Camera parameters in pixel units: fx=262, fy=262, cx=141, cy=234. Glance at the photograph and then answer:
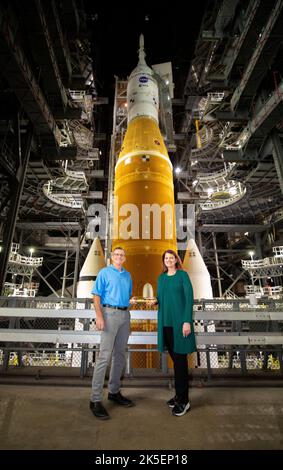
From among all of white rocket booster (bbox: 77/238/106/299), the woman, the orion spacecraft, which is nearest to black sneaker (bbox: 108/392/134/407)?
the woman

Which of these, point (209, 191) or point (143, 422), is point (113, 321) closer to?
point (143, 422)

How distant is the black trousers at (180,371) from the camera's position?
3.57 meters

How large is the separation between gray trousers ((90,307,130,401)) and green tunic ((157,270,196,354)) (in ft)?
1.89

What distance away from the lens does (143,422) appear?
3254 mm

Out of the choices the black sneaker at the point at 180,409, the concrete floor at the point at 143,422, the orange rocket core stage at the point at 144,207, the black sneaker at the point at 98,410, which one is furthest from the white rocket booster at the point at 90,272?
the black sneaker at the point at 180,409

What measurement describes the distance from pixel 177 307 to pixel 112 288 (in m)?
1.03

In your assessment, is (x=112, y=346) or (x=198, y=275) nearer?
(x=112, y=346)

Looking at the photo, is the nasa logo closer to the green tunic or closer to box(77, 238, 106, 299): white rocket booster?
box(77, 238, 106, 299): white rocket booster

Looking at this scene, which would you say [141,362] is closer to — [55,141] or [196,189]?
[55,141]

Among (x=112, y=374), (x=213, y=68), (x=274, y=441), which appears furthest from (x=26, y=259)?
(x=274, y=441)

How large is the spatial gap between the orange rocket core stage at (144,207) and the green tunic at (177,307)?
5.53 m

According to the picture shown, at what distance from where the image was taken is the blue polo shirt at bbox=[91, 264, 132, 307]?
158 inches

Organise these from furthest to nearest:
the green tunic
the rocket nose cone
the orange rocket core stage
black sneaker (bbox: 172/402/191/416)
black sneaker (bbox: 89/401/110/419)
Answer: 1. the rocket nose cone
2. the orange rocket core stage
3. the green tunic
4. black sneaker (bbox: 172/402/191/416)
5. black sneaker (bbox: 89/401/110/419)

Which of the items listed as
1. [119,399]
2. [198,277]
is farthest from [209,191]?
[119,399]
